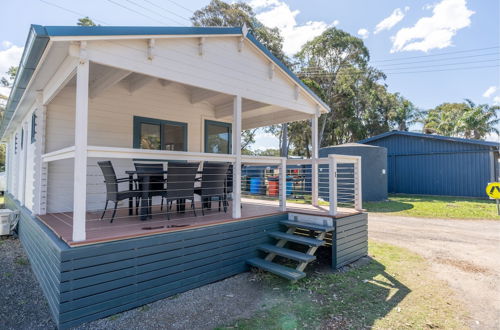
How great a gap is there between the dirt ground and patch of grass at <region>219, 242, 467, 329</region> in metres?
0.23

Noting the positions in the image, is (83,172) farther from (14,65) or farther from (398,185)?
(14,65)

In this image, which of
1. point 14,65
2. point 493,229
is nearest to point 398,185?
point 493,229

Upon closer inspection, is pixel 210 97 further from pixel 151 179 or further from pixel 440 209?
pixel 440 209

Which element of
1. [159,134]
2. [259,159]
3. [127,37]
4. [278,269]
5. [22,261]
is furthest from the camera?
[159,134]

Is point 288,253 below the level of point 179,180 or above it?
below

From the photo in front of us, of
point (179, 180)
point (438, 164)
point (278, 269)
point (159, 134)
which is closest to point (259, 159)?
point (179, 180)

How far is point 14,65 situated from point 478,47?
3205 centimetres

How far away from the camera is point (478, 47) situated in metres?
17.6

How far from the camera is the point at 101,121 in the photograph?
5.31 meters

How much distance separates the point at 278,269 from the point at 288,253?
0.31m

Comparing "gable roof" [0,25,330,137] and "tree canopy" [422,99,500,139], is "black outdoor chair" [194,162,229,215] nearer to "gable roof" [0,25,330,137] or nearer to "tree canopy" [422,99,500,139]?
"gable roof" [0,25,330,137]

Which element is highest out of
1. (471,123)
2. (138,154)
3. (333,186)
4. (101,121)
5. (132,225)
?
(471,123)

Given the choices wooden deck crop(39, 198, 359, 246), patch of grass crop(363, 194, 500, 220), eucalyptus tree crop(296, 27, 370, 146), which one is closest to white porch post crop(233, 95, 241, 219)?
wooden deck crop(39, 198, 359, 246)

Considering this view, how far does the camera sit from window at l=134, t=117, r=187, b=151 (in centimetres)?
577
